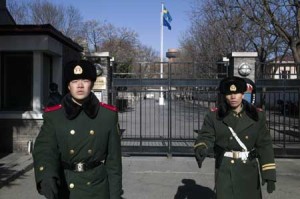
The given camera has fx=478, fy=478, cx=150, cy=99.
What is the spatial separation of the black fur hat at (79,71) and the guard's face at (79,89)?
0.03m

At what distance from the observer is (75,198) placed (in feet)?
12.1

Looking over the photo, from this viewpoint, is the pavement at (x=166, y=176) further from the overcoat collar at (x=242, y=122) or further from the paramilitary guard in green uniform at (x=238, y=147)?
the overcoat collar at (x=242, y=122)

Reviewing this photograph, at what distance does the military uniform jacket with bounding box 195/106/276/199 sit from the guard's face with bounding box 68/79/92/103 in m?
1.57

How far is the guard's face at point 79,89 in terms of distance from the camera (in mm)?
3658

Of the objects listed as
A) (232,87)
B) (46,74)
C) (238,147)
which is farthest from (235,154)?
(46,74)

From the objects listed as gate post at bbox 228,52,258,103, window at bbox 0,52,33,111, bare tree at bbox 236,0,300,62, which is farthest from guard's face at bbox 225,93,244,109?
bare tree at bbox 236,0,300,62

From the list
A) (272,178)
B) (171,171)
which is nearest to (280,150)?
(171,171)

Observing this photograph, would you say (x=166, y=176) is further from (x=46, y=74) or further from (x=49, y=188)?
(x=49, y=188)

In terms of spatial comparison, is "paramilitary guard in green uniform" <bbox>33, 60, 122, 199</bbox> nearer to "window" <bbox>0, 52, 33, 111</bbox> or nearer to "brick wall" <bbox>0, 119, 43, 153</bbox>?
"brick wall" <bbox>0, 119, 43, 153</bbox>

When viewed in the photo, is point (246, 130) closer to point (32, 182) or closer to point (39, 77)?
point (32, 182)

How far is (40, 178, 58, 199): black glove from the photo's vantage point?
3336 mm

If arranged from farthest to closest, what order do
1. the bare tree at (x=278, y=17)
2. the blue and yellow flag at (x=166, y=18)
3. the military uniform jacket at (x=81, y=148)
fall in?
the blue and yellow flag at (x=166, y=18)
the bare tree at (x=278, y=17)
the military uniform jacket at (x=81, y=148)

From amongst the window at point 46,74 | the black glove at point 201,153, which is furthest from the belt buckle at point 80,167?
the window at point 46,74

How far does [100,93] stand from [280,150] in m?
4.83
